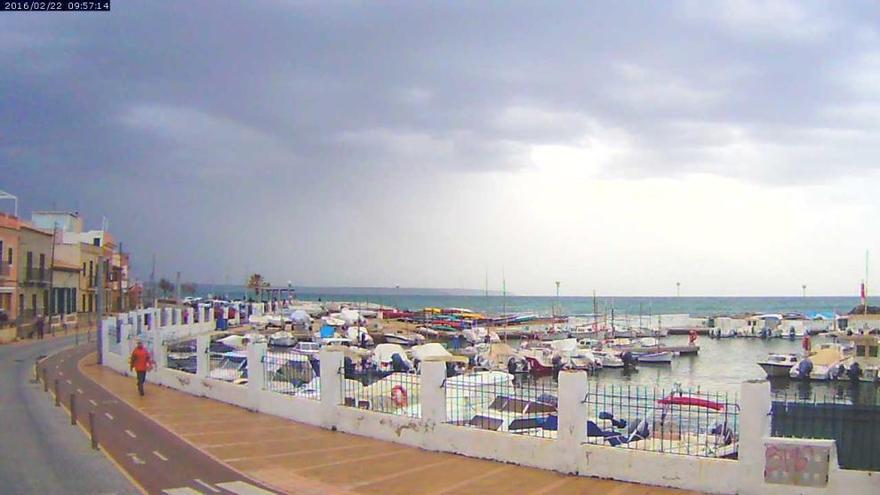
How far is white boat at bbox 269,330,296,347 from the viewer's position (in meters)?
60.1

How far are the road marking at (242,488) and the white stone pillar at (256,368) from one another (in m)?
7.04

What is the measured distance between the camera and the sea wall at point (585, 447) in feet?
35.3

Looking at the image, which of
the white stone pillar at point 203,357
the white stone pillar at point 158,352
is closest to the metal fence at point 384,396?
the white stone pillar at point 203,357

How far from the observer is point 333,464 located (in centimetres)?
1388

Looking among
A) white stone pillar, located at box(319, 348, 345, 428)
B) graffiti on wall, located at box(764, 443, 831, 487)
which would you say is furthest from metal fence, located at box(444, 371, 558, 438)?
graffiti on wall, located at box(764, 443, 831, 487)

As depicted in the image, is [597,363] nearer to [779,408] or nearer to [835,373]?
[835,373]

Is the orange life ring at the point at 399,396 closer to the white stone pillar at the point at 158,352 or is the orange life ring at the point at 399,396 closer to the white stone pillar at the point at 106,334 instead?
the white stone pillar at the point at 158,352

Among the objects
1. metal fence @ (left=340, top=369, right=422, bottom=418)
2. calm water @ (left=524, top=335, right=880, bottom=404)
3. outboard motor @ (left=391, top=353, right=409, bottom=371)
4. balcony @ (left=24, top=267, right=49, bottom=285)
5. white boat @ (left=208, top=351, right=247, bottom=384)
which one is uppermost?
balcony @ (left=24, top=267, right=49, bottom=285)

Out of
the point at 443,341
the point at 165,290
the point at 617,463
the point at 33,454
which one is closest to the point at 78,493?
the point at 33,454

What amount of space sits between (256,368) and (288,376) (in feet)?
3.50

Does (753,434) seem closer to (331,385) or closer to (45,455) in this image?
(331,385)

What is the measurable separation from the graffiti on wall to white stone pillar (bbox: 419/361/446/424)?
5.82 metres

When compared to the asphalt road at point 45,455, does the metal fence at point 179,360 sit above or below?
above

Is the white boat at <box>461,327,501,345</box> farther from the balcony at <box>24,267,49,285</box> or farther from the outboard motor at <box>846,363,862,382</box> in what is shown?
the balcony at <box>24,267,49,285</box>
